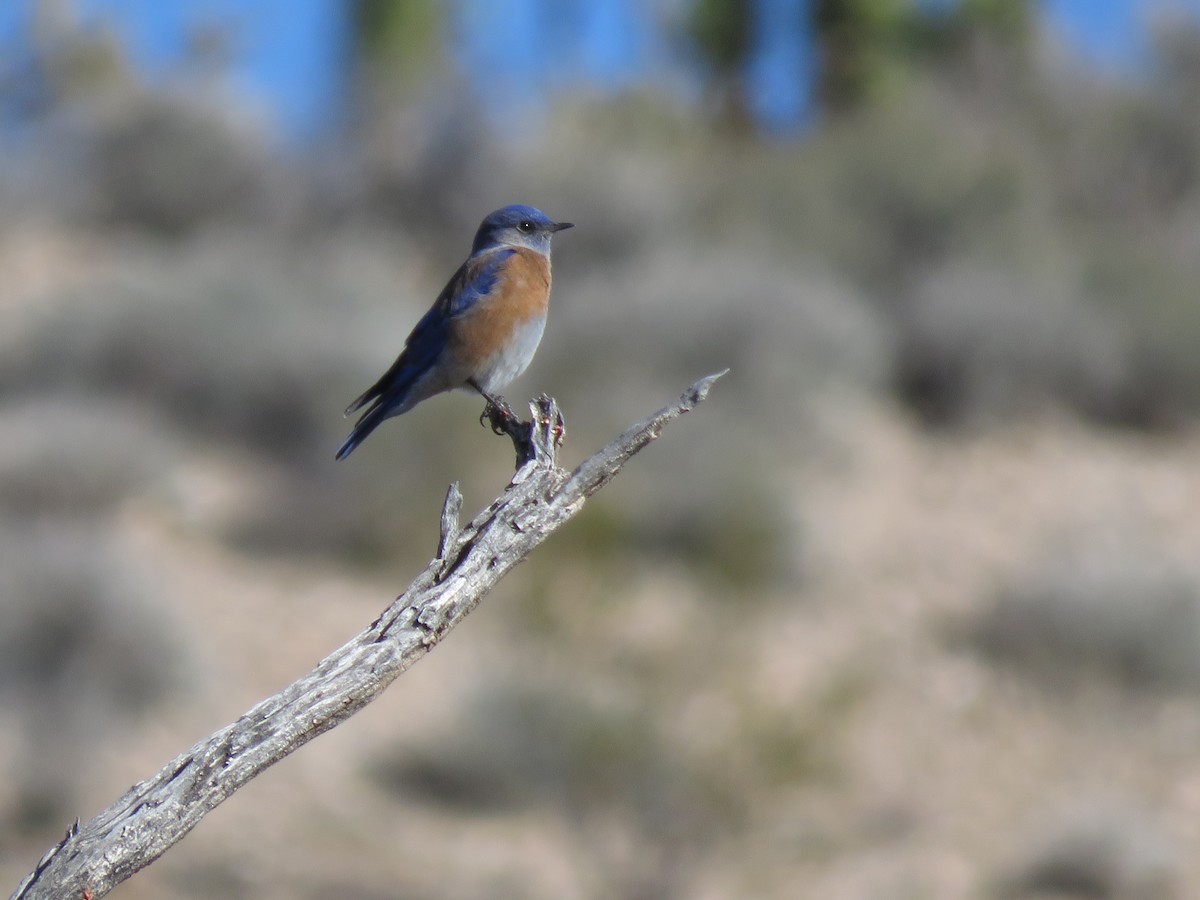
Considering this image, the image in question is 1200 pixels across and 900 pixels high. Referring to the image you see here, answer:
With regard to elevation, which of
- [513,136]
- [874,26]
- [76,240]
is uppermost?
[874,26]

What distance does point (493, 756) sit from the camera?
11.6 m

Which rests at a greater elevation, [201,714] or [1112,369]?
[1112,369]

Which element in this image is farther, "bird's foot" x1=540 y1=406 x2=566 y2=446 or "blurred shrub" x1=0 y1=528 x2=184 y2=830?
"blurred shrub" x1=0 y1=528 x2=184 y2=830

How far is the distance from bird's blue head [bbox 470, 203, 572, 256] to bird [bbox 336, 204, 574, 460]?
197 mm

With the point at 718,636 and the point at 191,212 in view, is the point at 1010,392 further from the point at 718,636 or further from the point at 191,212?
the point at 191,212

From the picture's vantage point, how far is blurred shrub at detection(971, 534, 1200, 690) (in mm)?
13422

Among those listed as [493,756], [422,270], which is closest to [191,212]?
[422,270]

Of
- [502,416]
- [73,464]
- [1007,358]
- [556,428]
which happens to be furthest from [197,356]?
[556,428]

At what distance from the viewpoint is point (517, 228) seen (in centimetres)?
608

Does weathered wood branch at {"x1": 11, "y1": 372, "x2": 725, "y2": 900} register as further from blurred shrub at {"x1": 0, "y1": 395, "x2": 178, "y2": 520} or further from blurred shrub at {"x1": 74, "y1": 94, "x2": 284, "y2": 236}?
blurred shrub at {"x1": 74, "y1": 94, "x2": 284, "y2": 236}

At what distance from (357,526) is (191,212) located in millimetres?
10838

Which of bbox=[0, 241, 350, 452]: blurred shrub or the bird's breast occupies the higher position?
the bird's breast

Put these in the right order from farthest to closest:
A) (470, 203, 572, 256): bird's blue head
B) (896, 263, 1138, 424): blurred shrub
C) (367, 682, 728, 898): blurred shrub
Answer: (896, 263, 1138, 424): blurred shrub → (367, 682, 728, 898): blurred shrub → (470, 203, 572, 256): bird's blue head

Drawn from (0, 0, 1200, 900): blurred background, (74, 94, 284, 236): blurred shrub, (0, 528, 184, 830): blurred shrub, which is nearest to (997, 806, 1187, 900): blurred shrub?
(0, 0, 1200, 900): blurred background
